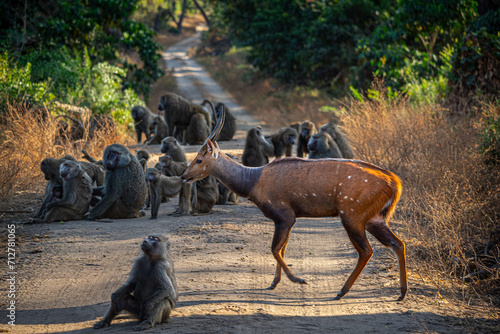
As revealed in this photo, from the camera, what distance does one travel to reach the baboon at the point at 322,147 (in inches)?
426

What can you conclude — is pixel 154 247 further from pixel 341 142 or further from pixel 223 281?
pixel 341 142

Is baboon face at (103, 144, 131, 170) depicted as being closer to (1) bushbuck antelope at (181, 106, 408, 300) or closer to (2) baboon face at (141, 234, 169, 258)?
(1) bushbuck antelope at (181, 106, 408, 300)

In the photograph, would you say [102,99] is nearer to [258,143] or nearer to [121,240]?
[258,143]

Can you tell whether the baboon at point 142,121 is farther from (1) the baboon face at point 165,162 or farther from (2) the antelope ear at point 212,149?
(2) the antelope ear at point 212,149

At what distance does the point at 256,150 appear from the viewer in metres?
11.2

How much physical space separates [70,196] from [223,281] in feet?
12.5

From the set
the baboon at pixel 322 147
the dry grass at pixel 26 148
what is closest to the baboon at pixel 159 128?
the dry grass at pixel 26 148

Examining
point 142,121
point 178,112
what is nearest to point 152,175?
point 178,112

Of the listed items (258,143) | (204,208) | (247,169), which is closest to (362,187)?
(247,169)

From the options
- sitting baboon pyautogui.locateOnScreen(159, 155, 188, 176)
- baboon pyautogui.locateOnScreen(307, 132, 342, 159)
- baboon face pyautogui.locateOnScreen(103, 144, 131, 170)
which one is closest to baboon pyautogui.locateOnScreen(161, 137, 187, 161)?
sitting baboon pyautogui.locateOnScreen(159, 155, 188, 176)

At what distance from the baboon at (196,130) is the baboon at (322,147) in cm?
627

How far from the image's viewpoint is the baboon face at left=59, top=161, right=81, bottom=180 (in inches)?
346

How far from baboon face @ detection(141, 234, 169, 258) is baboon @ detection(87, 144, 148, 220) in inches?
164

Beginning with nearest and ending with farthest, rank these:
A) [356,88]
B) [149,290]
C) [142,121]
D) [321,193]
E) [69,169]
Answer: [149,290] → [321,193] → [69,169] → [142,121] → [356,88]
